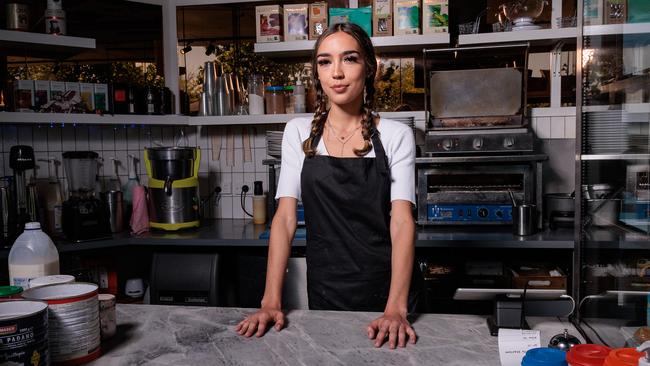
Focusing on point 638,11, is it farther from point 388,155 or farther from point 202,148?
→ point 202,148

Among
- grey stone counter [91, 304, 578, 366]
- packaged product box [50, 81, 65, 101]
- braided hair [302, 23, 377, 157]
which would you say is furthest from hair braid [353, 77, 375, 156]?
packaged product box [50, 81, 65, 101]

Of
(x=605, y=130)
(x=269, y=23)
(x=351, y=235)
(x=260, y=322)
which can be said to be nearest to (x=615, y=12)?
(x=605, y=130)

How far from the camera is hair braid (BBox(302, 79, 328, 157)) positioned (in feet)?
5.86

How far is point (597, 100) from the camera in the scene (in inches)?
52.9

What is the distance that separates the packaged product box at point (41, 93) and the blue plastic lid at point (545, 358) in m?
2.89

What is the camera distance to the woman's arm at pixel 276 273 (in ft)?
4.28

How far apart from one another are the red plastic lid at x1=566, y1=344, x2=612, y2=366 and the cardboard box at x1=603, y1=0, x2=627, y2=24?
0.77 metres

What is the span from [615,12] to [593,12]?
0.05 metres

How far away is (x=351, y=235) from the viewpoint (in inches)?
72.0

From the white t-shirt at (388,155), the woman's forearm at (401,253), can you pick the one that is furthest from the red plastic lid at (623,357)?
the white t-shirt at (388,155)

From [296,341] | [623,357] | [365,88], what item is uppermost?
[365,88]

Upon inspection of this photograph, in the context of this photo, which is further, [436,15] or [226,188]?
[226,188]

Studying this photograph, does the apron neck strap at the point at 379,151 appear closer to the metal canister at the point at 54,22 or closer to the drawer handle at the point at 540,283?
the drawer handle at the point at 540,283

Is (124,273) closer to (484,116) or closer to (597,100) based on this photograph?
(484,116)
